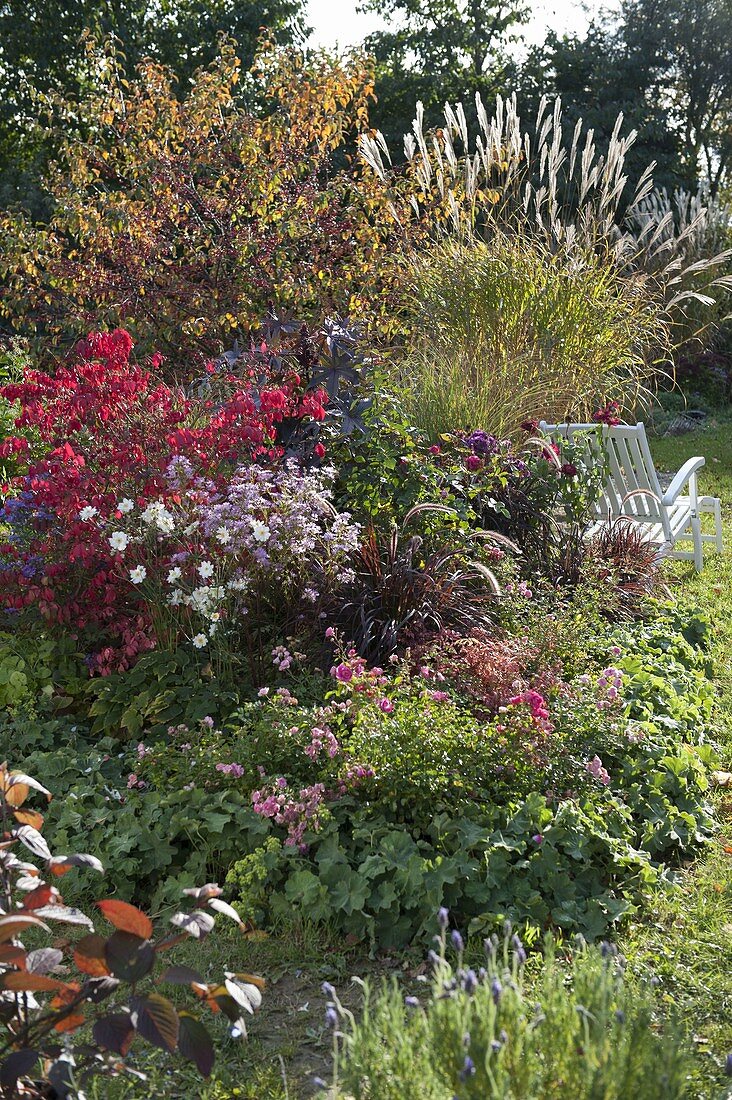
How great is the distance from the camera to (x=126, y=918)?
162 cm

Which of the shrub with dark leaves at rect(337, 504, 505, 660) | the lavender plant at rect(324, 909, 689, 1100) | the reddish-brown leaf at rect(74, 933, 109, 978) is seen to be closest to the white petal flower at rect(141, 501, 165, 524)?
the shrub with dark leaves at rect(337, 504, 505, 660)

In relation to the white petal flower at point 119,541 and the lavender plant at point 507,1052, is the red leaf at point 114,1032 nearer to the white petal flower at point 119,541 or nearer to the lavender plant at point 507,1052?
the lavender plant at point 507,1052

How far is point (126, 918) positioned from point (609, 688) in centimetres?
218

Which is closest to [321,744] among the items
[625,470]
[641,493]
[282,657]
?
[282,657]

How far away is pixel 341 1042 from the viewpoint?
2.24m

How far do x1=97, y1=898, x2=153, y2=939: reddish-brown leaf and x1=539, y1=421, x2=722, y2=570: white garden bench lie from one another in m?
4.09

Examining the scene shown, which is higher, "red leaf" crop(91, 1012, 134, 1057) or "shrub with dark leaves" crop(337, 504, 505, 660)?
"shrub with dark leaves" crop(337, 504, 505, 660)

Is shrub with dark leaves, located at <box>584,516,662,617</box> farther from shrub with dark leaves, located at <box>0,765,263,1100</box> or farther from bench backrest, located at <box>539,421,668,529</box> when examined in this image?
shrub with dark leaves, located at <box>0,765,263,1100</box>

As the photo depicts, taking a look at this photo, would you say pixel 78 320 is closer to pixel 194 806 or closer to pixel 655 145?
pixel 194 806

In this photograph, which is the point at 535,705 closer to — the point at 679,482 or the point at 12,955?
the point at 12,955

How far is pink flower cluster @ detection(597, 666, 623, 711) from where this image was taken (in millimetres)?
3340

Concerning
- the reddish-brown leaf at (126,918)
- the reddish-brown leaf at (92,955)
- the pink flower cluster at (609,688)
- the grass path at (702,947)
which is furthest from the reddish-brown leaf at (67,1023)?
the pink flower cluster at (609,688)

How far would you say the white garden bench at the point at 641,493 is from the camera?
5465 mm

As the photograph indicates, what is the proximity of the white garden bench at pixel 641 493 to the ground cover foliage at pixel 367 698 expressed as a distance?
22 centimetres
